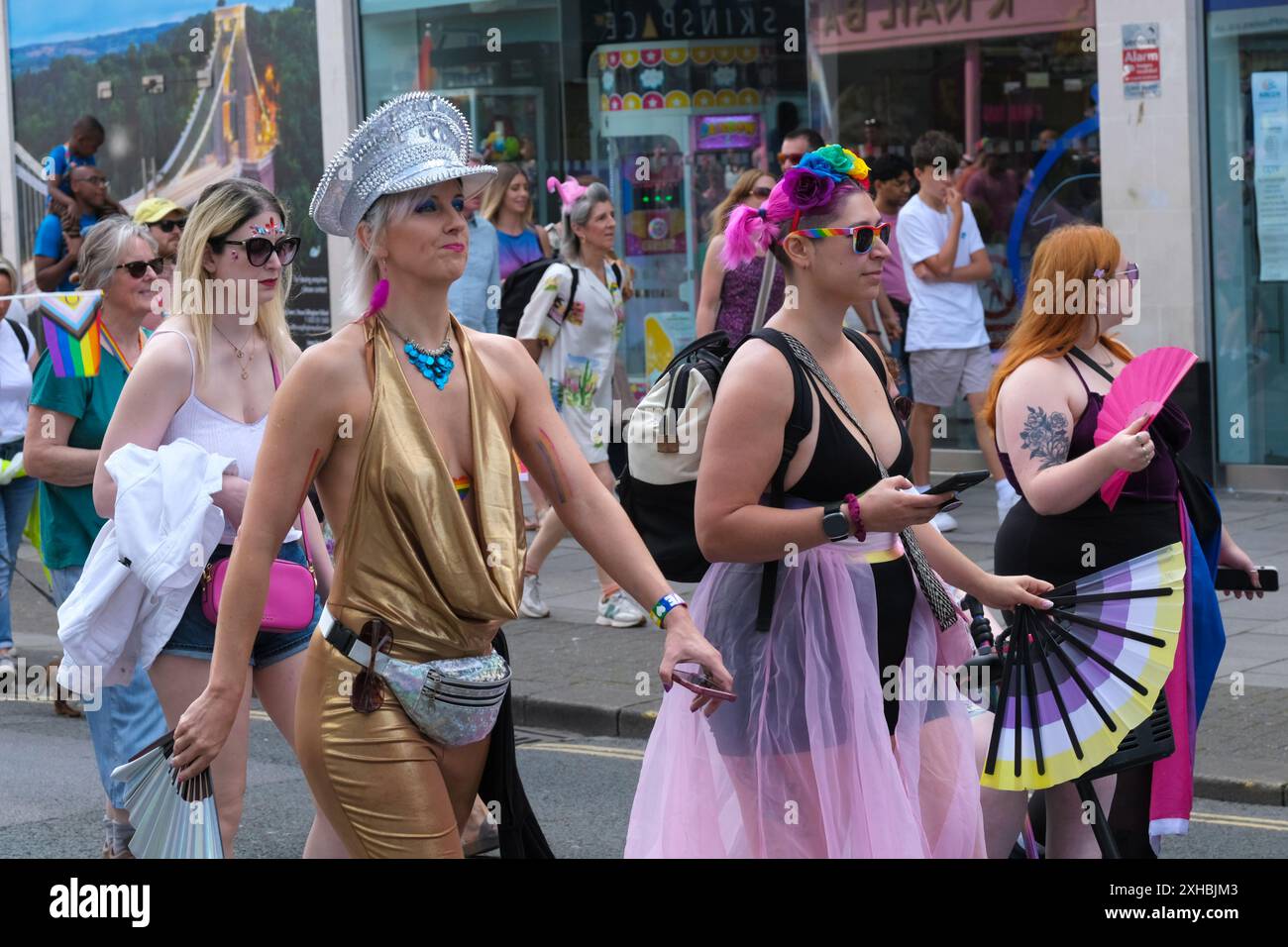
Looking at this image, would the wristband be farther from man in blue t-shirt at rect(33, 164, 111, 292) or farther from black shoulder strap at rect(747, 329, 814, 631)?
A: man in blue t-shirt at rect(33, 164, 111, 292)

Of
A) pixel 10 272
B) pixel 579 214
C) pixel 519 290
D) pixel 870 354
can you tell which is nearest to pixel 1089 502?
pixel 870 354

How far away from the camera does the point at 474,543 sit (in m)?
3.52

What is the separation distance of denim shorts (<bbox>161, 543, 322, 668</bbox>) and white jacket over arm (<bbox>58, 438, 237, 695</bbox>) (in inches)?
1.6

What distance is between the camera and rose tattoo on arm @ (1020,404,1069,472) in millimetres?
4781

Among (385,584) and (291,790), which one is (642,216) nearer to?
(291,790)

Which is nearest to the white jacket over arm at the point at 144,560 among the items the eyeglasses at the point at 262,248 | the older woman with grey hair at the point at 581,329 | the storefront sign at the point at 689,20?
the eyeglasses at the point at 262,248

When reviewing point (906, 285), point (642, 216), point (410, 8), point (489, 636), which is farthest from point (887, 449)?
point (410, 8)

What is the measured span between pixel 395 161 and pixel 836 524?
3.70ft

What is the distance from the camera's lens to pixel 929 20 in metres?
13.7

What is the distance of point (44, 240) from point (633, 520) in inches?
409

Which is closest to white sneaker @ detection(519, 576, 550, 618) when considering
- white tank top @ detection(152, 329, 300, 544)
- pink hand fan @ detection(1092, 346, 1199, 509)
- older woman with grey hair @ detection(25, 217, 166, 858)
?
older woman with grey hair @ detection(25, 217, 166, 858)

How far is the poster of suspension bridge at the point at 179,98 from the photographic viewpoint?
17594 millimetres

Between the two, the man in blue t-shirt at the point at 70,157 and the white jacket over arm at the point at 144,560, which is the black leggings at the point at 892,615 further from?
the man in blue t-shirt at the point at 70,157

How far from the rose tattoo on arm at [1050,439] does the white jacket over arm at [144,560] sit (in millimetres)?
1987
